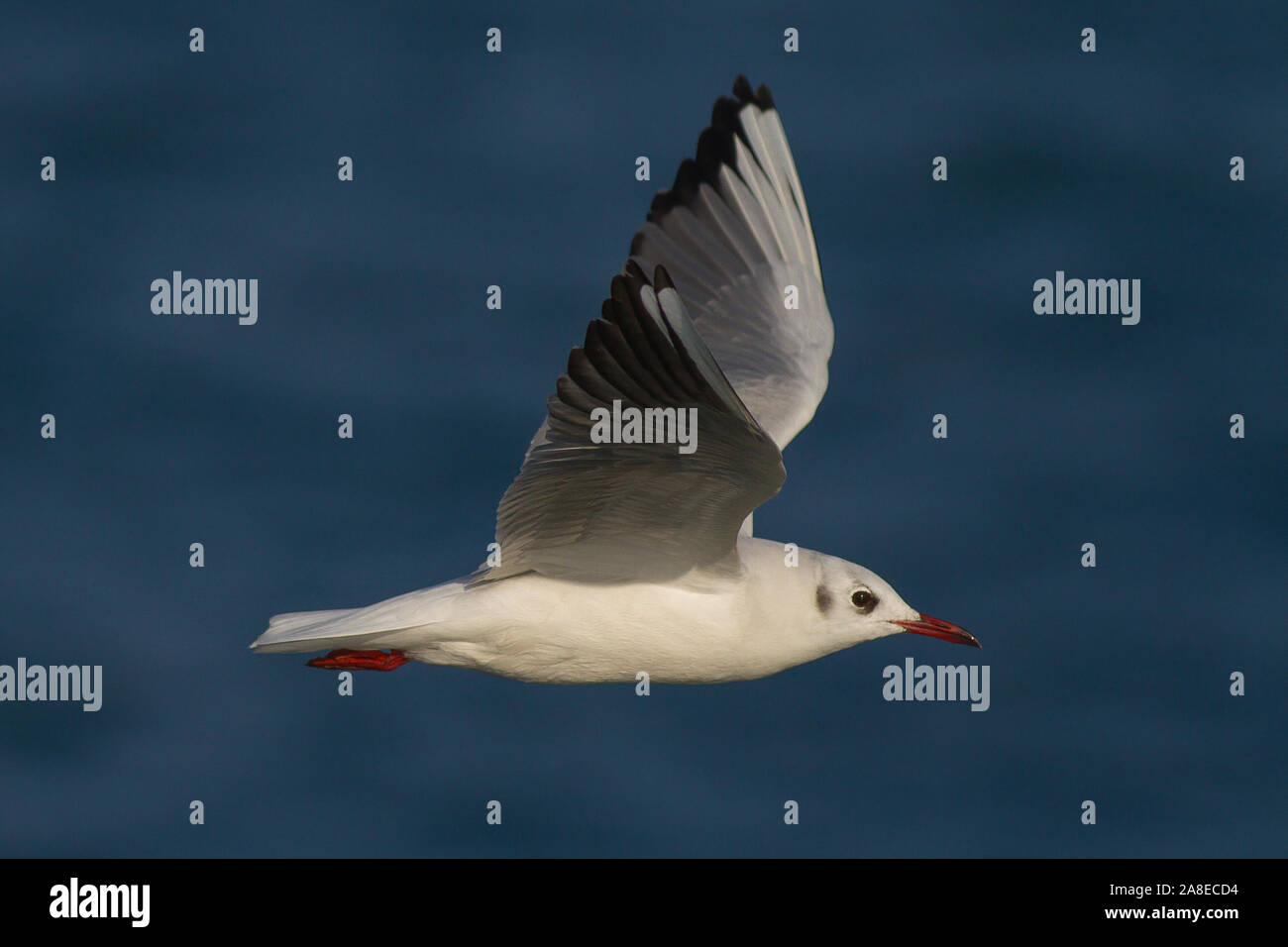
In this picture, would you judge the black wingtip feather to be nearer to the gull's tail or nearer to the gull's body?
the gull's body

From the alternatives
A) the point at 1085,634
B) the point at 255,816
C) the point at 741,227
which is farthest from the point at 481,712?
the point at 741,227

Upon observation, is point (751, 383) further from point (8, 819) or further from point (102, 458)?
point (102, 458)

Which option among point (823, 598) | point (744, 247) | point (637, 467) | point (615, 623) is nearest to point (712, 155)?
point (744, 247)

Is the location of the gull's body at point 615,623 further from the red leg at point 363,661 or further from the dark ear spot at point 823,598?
the red leg at point 363,661

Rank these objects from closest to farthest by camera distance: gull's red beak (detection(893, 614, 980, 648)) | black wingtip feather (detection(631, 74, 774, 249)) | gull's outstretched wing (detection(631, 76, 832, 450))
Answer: gull's red beak (detection(893, 614, 980, 648)), gull's outstretched wing (detection(631, 76, 832, 450)), black wingtip feather (detection(631, 74, 774, 249))

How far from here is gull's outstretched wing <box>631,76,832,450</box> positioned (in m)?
9.04

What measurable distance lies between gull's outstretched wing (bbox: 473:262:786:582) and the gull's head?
386 mm

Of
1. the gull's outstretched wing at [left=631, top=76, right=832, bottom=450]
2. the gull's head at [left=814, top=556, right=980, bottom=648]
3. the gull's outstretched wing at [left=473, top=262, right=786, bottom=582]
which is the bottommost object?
the gull's head at [left=814, top=556, right=980, bottom=648]

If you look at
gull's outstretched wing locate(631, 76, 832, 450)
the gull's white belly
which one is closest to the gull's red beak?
the gull's white belly

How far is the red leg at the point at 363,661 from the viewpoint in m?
8.13

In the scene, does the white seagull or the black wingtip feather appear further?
the black wingtip feather

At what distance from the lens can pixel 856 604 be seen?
7.75m

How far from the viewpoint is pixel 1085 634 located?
18.6m

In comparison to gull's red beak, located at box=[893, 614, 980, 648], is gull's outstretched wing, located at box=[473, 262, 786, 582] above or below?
above
